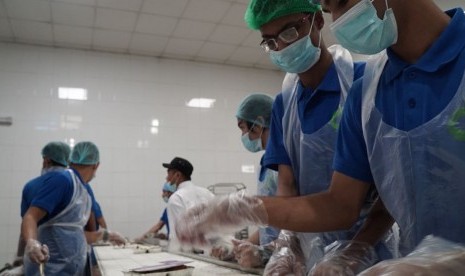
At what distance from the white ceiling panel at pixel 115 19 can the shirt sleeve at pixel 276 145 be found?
3.10m

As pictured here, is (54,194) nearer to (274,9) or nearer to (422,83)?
(274,9)

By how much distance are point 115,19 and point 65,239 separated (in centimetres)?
261

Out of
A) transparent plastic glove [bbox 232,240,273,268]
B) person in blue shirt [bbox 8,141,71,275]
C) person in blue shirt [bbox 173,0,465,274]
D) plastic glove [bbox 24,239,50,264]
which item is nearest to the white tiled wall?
person in blue shirt [bbox 8,141,71,275]

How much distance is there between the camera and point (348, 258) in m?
1.02

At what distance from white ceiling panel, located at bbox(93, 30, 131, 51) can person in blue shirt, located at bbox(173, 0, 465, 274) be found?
406 centimetres

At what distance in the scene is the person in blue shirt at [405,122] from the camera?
0.84 m

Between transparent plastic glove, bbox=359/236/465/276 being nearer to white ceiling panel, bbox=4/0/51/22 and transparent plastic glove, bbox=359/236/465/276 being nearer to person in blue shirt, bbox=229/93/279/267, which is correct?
person in blue shirt, bbox=229/93/279/267

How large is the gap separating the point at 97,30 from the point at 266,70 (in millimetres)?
2767

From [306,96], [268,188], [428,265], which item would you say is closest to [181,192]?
[268,188]

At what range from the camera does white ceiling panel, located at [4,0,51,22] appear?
383 centimetres

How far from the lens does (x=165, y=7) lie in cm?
400

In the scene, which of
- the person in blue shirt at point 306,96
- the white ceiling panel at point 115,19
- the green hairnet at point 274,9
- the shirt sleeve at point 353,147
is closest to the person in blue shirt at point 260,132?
the person in blue shirt at point 306,96

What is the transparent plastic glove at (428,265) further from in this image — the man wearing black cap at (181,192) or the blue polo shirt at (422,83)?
the man wearing black cap at (181,192)

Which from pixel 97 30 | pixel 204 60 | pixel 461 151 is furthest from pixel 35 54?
pixel 461 151
